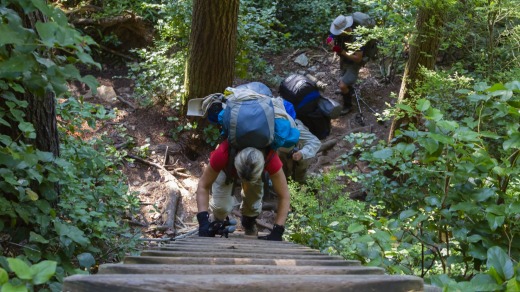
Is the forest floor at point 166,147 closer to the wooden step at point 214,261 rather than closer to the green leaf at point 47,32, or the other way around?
the wooden step at point 214,261

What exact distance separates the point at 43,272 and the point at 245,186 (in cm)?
407

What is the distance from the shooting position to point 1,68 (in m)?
2.27

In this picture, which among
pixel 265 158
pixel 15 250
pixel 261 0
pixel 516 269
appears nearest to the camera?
pixel 516 269

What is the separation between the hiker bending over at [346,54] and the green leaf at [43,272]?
897cm

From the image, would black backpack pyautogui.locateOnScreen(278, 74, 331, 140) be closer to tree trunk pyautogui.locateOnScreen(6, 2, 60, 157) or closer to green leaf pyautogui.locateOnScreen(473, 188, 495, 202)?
tree trunk pyautogui.locateOnScreen(6, 2, 60, 157)

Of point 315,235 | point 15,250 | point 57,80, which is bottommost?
point 315,235

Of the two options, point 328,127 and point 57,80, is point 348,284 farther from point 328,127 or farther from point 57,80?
point 328,127

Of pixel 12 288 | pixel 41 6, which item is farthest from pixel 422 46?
pixel 12 288

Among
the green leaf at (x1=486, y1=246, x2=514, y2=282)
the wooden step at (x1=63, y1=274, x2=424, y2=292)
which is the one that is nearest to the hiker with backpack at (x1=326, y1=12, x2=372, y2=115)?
the green leaf at (x1=486, y1=246, x2=514, y2=282)

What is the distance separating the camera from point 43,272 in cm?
161

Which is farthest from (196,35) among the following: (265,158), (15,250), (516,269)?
(516,269)

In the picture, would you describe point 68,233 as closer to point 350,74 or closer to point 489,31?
point 489,31

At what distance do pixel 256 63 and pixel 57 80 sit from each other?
805 cm

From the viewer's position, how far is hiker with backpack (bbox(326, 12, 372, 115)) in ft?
33.7
